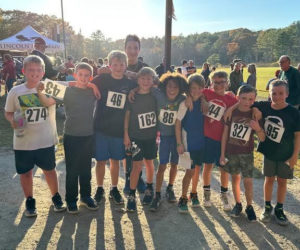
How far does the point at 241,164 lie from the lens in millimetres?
3189

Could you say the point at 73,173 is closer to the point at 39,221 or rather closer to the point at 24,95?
the point at 39,221

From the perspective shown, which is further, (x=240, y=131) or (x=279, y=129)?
(x=240, y=131)

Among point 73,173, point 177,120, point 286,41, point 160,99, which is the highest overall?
point 286,41

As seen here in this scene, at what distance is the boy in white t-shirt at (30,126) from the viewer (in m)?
3.02

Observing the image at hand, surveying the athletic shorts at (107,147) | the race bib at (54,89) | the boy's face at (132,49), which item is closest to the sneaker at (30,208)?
the athletic shorts at (107,147)

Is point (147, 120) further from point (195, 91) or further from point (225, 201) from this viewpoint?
point (225, 201)

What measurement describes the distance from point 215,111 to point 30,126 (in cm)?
215

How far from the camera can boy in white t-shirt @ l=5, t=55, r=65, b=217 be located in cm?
302

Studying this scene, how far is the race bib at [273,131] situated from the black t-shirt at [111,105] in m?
1.68

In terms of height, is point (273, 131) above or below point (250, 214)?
above

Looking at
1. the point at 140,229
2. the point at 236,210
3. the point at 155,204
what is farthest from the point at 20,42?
the point at 236,210

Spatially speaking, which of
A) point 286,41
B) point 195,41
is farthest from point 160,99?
point 195,41

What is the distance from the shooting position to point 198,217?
10.7 ft

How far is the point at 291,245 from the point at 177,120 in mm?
Answer: 1746
